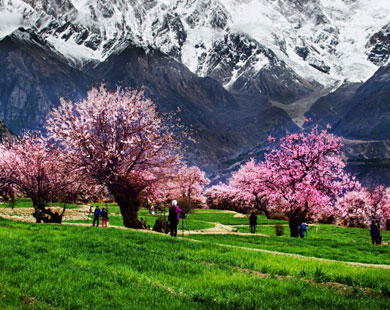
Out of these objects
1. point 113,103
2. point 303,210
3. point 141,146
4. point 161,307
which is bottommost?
point 161,307

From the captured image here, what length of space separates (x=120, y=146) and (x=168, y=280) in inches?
880

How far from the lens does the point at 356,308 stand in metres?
9.50

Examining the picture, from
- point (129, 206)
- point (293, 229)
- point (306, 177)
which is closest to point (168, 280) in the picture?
point (129, 206)

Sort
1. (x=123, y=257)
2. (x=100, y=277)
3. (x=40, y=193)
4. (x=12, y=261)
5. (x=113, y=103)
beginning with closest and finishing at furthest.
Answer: (x=100, y=277)
(x=12, y=261)
(x=123, y=257)
(x=113, y=103)
(x=40, y=193)

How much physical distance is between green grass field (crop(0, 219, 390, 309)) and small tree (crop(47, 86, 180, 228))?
578 inches

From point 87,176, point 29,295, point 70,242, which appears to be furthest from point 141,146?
point 29,295

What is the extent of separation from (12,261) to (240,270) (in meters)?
7.10

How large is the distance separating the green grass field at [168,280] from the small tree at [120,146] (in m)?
14.7

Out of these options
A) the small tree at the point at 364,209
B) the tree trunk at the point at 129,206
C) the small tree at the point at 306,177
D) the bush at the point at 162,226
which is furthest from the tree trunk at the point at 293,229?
the small tree at the point at 364,209

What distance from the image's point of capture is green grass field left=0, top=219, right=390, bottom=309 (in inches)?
375

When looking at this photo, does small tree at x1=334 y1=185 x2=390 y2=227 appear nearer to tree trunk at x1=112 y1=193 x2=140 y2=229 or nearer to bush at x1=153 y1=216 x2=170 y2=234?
bush at x1=153 y1=216 x2=170 y2=234

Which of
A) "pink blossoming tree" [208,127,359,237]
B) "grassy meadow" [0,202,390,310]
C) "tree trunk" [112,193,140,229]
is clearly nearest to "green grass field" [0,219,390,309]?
"grassy meadow" [0,202,390,310]

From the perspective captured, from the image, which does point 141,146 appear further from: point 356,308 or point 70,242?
point 356,308

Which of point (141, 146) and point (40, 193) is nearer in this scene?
point (141, 146)
